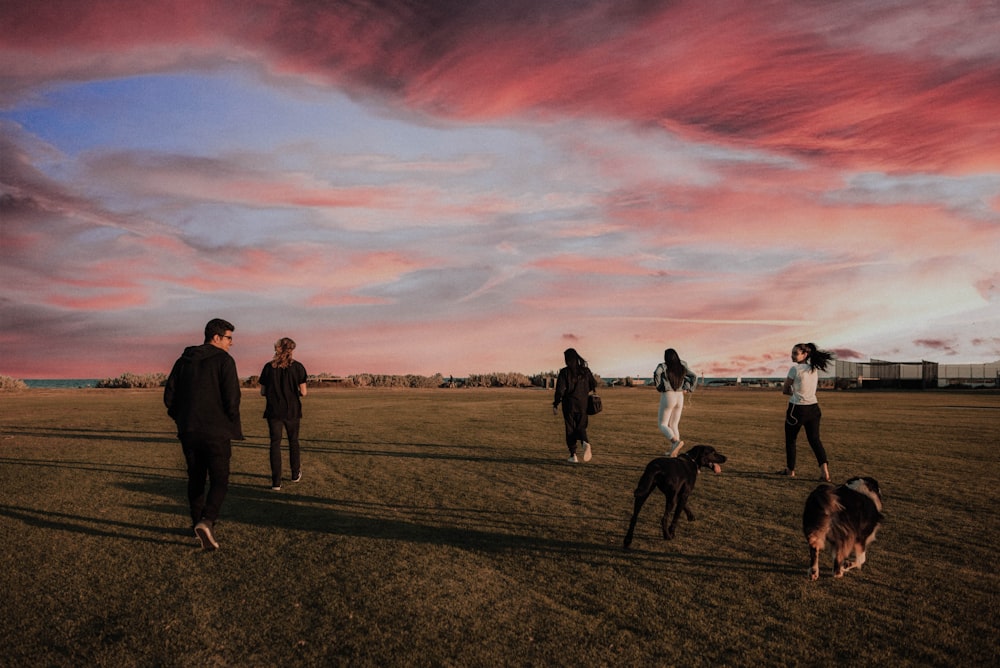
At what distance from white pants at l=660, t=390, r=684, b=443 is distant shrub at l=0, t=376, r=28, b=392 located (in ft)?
186

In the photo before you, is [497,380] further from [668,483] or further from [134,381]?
[668,483]

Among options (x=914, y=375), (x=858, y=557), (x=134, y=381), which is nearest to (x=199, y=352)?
(x=858, y=557)

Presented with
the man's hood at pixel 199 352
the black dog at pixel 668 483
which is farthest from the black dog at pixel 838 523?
the man's hood at pixel 199 352

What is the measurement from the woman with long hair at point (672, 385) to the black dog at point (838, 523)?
584 cm

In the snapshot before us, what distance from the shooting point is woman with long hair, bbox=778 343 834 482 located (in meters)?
9.90

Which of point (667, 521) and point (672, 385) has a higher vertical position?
point (672, 385)

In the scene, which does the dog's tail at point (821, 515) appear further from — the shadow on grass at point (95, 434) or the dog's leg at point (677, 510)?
the shadow on grass at point (95, 434)

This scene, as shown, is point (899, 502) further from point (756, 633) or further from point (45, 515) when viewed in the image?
point (45, 515)

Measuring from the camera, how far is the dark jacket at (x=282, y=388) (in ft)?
30.0

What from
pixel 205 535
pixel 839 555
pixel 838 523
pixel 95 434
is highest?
pixel 838 523

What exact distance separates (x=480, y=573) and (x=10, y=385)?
60529 mm

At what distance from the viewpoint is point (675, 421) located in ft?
38.4

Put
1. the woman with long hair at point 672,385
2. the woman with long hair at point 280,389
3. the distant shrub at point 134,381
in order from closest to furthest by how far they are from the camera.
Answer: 1. the woman with long hair at point 280,389
2. the woman with long hair at point 672,385
3. the distant shrub at point 134,381

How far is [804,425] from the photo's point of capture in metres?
9.94
